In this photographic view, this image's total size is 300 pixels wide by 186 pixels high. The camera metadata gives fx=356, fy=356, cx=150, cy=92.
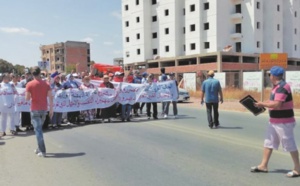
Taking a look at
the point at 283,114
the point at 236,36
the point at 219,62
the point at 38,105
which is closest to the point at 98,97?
the point at 38,105

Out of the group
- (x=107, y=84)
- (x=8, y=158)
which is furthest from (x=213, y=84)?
(x=8, y=158)

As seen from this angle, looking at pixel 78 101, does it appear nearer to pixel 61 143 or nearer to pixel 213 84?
pixel 61 143

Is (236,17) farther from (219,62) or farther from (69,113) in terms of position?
(69,113)

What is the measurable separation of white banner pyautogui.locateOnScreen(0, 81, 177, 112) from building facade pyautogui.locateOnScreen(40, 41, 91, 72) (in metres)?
108

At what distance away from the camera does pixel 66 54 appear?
123 meters

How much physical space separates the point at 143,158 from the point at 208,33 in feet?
177

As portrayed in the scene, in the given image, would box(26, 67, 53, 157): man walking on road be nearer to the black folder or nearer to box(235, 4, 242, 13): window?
the black folder

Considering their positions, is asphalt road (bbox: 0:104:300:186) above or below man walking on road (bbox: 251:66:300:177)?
below

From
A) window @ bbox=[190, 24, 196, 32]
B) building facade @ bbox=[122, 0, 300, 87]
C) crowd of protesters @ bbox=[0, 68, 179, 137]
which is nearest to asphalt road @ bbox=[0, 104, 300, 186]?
crowd of protesters @ bbox=[0, 68, 179, 137]

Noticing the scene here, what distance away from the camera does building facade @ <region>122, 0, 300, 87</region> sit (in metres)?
58.6

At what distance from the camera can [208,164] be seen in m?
6.93

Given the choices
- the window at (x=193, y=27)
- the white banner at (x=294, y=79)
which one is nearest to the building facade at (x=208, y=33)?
the window at (x=193, y=27)

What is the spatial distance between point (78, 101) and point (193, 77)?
26.3 metres

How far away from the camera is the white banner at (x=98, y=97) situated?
11.7 m
